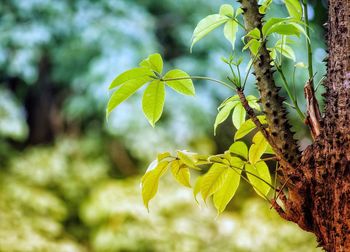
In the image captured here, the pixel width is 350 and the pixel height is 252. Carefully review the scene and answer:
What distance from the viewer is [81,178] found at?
8.41ft

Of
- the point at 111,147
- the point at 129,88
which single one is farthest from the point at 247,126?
the point at 111,147

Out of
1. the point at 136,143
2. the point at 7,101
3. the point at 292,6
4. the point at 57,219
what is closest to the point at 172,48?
the point at 136,143

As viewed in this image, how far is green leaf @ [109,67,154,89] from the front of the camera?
403 mm

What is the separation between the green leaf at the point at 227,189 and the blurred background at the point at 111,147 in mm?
1589

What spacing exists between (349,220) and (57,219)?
7.14 feet

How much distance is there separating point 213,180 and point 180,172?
0.03 metres

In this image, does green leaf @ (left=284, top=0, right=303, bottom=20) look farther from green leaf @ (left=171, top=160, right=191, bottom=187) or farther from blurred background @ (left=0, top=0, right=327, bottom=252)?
blurred background @ (left=0, top=0, right=327, bottom=252)

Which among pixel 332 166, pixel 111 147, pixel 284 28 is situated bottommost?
pixel 332 166

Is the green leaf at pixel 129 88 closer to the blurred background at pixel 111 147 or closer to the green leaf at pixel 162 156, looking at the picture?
the green leaf at pixel 162 156

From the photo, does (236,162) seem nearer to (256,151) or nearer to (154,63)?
(256,151)

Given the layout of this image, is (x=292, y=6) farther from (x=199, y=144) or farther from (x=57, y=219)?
(x=199, y=144)

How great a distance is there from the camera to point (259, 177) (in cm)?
45

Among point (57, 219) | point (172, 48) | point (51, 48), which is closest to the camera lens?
point (57, 219)

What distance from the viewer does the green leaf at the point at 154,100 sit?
0.42 m
